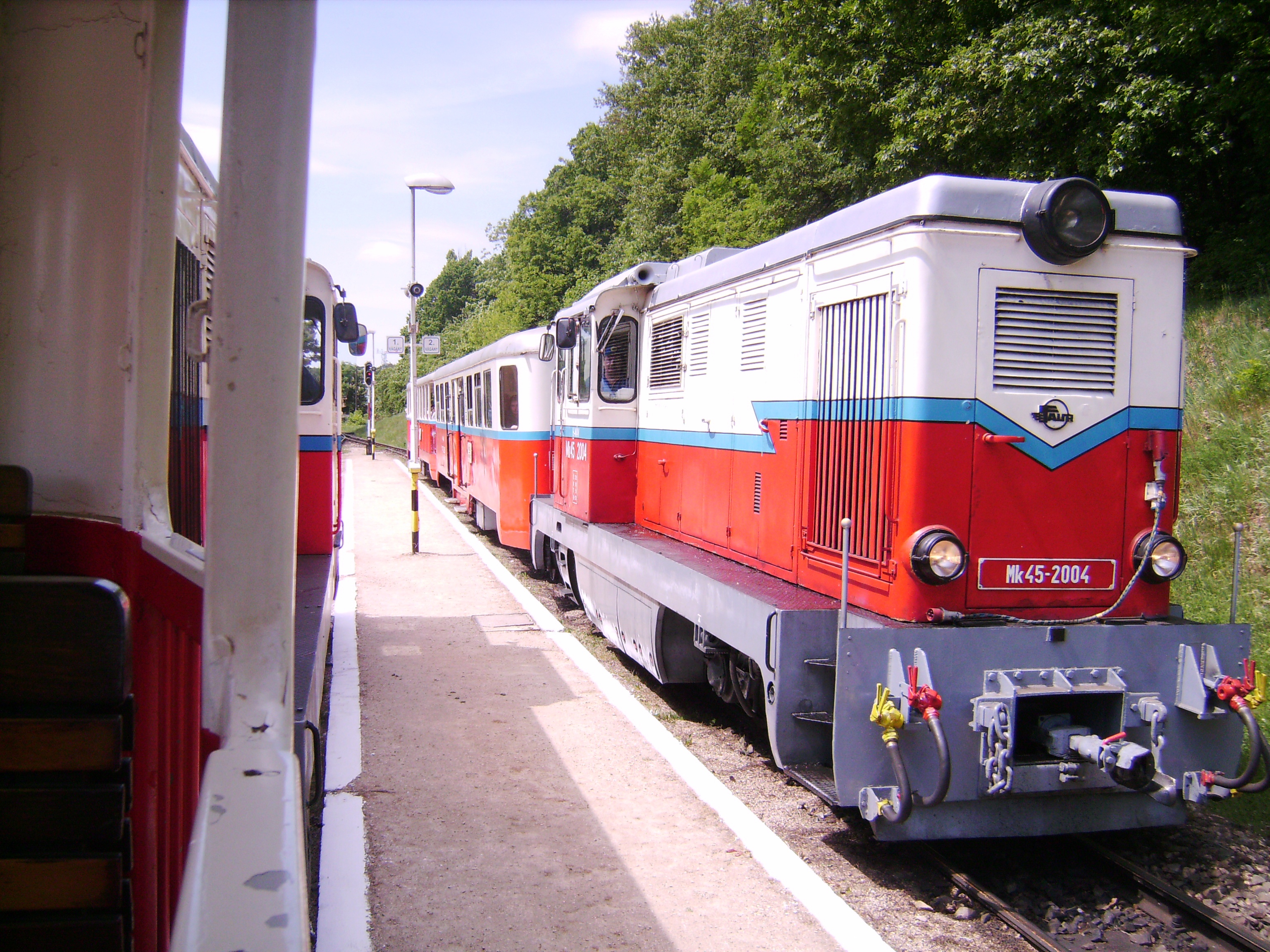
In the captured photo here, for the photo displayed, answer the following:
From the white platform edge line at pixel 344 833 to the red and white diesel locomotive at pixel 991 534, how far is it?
2008 mm

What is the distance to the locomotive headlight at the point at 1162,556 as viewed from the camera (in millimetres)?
4625

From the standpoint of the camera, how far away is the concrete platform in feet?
12.2

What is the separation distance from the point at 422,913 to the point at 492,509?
1028 cm

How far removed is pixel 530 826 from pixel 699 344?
11.9 ft

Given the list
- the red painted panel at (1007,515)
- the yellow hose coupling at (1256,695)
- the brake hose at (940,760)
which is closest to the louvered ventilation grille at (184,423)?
the brake hose at (940,760)

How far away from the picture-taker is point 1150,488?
15.3ft

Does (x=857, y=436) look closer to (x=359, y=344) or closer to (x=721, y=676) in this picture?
(x=721, y=676)

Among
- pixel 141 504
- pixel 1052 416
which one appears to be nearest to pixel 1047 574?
pixel 1052 416

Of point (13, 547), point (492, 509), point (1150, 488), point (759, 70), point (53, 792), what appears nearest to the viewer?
point (53, 792)

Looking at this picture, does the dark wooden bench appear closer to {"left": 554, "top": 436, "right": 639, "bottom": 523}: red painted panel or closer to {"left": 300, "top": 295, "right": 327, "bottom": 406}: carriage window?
{"left": 300, "top": 295, "right": 327, "bottom": 406}: carriage window

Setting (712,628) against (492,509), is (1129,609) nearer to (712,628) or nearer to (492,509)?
→ (712,628)

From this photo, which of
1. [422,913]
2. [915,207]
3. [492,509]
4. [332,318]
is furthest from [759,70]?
[422,913]

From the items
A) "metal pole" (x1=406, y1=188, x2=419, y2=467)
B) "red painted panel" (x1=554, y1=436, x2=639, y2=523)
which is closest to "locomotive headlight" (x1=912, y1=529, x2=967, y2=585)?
"red painted panel" (x1=554, y1=436, x2=639, y2=523)

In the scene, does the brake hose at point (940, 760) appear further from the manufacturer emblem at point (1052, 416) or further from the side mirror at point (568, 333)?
the side mirror at point (568, 333)
